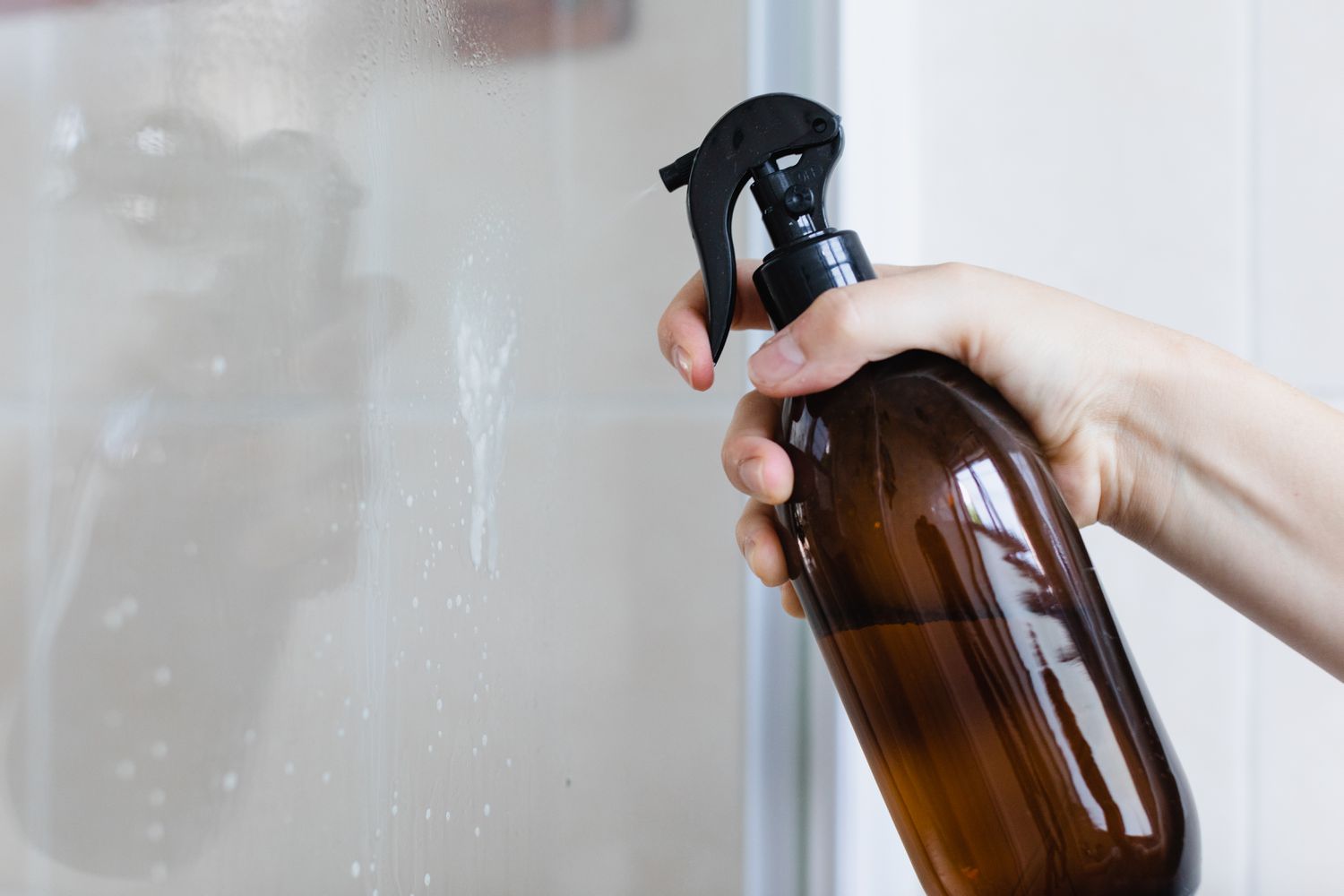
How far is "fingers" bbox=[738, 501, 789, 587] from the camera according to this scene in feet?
1.13

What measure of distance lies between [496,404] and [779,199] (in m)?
0.13

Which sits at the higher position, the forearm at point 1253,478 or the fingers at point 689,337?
the fingers at point 689,337

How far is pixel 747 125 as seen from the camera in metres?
0.31

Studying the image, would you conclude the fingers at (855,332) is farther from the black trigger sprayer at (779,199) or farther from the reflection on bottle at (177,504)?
the reflection on bottle at (177,504)

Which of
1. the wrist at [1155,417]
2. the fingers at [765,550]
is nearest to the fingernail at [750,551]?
the fingers at [765,550]

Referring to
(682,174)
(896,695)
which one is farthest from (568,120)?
Answer: (896,695)

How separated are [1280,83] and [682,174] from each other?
0.39m

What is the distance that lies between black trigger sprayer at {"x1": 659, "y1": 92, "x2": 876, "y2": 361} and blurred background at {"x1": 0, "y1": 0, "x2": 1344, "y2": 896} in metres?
0.08

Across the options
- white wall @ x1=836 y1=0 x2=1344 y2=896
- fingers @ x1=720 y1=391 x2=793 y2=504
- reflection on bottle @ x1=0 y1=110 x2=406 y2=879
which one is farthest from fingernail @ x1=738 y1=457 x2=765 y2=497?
white wall @ x1=836 y1=0 x2=1344 y2=896

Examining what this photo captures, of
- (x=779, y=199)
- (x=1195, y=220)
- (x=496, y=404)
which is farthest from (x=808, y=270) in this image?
(x=1195, y=220)

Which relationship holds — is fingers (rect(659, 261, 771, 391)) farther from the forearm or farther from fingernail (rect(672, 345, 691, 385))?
the forearm

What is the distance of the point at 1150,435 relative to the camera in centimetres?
39

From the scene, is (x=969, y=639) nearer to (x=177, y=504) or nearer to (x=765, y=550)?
(x=765, y=550)

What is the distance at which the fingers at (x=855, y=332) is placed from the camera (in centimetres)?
28
